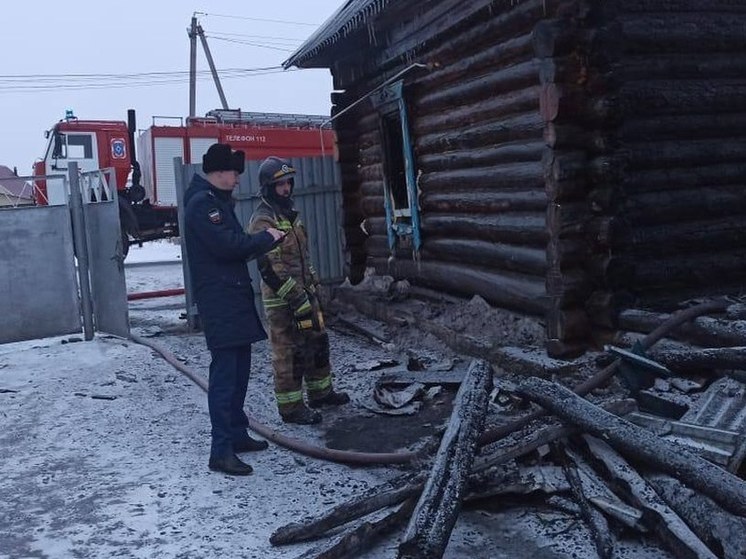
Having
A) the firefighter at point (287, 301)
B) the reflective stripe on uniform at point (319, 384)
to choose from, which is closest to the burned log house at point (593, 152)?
the reflective stripe on uniform at point (319, 384)

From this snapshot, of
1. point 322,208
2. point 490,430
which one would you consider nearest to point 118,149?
point 322,208

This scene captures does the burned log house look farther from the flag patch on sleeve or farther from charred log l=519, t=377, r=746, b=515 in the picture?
the flag patch on sleeve

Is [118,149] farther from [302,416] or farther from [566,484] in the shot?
[566,484]

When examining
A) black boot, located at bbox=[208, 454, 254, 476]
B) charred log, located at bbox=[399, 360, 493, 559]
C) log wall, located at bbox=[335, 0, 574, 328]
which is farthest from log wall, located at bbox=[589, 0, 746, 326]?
black boot, located at bbox=[208, 454, 254, 476]

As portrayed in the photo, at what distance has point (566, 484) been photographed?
386 cm

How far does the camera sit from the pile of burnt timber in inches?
123

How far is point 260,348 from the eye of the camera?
8688mm

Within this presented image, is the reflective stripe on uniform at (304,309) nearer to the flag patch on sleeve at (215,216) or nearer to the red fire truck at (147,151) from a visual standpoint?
the flag patch on sleeve at (215,216)

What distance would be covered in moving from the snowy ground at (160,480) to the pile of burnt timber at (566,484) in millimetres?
120

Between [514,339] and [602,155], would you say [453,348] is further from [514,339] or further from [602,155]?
[602,155]

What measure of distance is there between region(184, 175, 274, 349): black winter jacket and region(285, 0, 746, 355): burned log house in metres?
2.42

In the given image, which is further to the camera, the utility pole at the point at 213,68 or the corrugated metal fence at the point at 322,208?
the utility pole at the point at 213,68

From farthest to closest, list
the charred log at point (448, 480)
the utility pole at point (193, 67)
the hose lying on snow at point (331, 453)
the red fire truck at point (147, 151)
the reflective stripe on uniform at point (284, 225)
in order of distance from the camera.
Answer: the utility pole at point (193, 67) → the red fire truck at point (147, 151) → the reflective stripe on uniform at point (284, 225) → the hose lying on snow at point (331, 453) → the charred log at point (448, 480)

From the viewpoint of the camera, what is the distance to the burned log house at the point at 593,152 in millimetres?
5586
